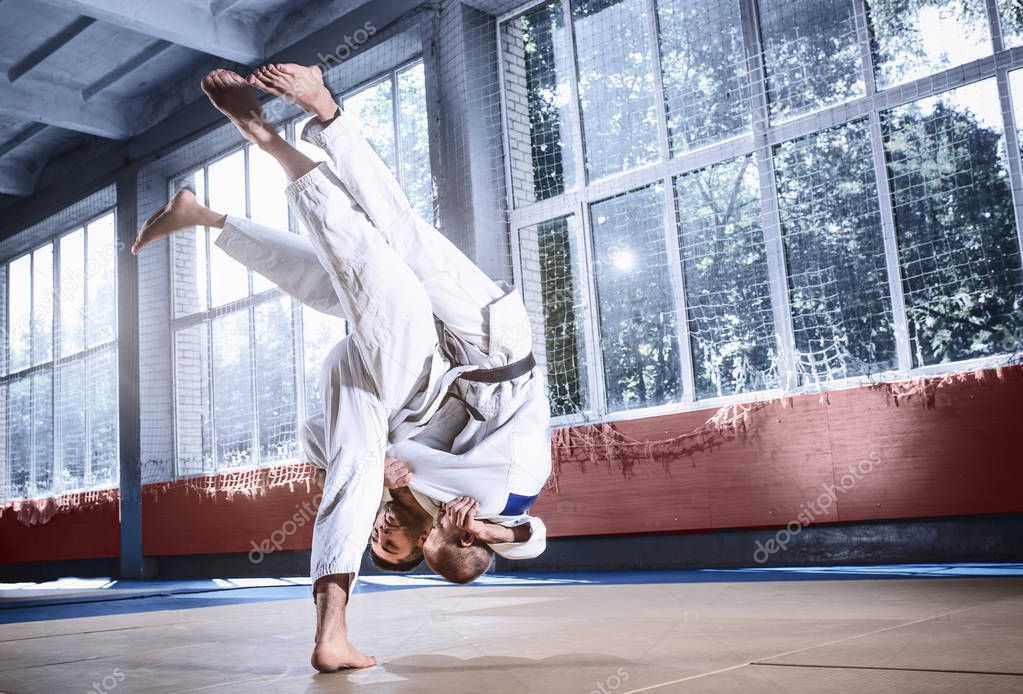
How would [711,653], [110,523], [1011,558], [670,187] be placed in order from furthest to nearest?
1. [110,523]
2. [670,187]
3. [1011,558]
4. [711,653]

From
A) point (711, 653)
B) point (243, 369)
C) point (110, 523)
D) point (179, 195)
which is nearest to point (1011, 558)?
point (711, 653)

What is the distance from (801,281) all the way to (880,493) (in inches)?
48.1

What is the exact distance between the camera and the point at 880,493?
4055 millimetres

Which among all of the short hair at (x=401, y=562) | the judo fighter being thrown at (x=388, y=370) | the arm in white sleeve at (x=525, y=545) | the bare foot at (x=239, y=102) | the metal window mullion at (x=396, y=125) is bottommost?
the short hair at (x=401, y=562)

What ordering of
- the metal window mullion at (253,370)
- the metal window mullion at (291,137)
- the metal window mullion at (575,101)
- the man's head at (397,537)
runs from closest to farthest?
1. the man's head at (397,537)
2. the metal window mullion at (575,101)
3. the metal window mullion at (291,137)
4. the metal window mullion at (253,370)

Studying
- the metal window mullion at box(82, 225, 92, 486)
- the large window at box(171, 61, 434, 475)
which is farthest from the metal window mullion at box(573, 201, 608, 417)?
the metal window mullion at box(82, 225, 92, 486)

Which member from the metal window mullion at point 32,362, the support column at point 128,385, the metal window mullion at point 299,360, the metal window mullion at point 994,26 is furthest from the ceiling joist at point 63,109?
the metal window mullion at point 994,26

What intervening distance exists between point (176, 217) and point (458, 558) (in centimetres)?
93

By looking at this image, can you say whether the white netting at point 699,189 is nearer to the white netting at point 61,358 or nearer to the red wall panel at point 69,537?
the red wall panel at point 69,537

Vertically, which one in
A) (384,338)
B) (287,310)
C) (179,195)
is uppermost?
(287,310)

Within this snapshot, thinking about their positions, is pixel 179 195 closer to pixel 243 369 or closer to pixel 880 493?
pixel 880 493

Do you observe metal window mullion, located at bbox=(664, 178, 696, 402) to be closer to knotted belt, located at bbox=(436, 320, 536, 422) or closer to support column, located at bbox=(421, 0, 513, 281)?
support column, located at bbox=(421, 0, 513, 281)

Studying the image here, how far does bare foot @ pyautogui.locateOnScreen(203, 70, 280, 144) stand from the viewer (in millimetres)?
1558

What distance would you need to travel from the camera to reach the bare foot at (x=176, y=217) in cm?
190
